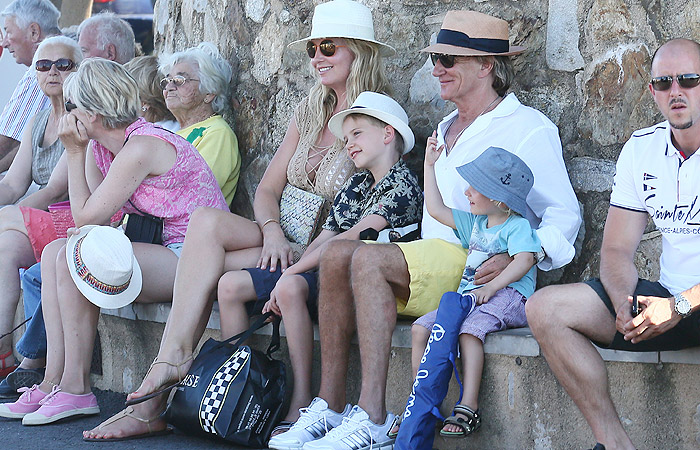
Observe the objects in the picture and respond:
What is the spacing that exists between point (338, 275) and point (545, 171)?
2.74ft

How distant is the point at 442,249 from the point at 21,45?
3.88 m

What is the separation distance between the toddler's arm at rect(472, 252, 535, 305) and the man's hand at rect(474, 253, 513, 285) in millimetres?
46

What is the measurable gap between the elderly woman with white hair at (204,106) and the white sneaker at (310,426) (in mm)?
1780

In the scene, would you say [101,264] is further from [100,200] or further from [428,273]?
[428,273]

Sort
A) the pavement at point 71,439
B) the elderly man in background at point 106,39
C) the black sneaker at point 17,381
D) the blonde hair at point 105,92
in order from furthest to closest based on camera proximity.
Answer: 1. the elderly man in background at point 106,39
2. the black sneaker at point 17,381
3. the blonde hair at point 105,92
4. the pavement at point 71,439

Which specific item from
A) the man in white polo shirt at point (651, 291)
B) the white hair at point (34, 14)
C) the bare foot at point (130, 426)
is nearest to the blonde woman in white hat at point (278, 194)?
the bare foot at point (130, 426)

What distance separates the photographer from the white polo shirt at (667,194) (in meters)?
2.95

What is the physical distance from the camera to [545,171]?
361 centimetres

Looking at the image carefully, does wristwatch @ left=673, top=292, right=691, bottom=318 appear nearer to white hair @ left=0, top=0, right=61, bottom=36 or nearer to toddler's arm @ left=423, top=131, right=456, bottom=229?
toddler's arm @ left=423, top=131, right=456, bottom=229

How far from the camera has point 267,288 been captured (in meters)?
3.85

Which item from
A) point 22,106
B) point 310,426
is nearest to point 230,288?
point 310,426

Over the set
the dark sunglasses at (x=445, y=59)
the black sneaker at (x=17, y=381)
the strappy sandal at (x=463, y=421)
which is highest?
the dark sunglasses at (x=445, y=59)

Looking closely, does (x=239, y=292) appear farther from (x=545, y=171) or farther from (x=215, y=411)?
(x=545, y=171)

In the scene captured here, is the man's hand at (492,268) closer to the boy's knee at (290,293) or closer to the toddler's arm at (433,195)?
the toddler's arm at (433,195)
